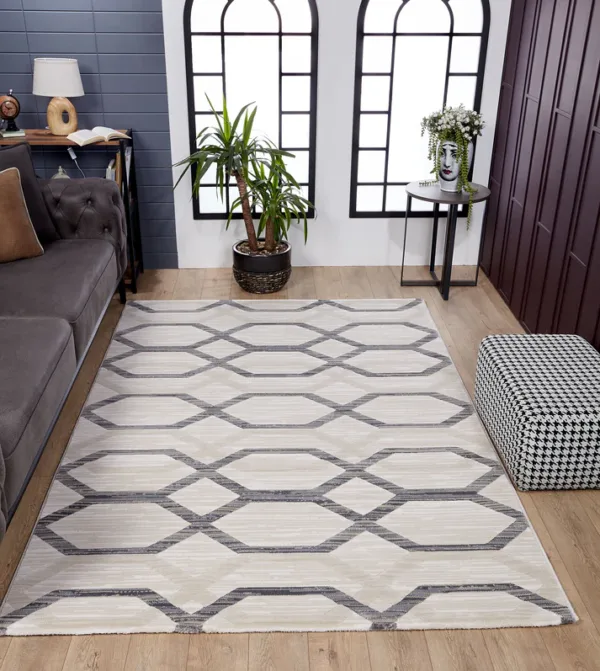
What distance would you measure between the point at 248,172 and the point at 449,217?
1.21 m

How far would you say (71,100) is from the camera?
4.54 m

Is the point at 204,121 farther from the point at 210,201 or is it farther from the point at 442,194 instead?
the point at 442,194

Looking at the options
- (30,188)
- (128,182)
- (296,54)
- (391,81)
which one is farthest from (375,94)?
(30,188)

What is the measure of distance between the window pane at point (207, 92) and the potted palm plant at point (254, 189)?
100 millimetres

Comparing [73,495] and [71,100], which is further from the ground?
[71,100]

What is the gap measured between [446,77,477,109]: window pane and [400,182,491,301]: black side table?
58cm

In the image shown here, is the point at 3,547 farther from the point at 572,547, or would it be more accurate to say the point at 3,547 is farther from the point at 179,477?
the point at 572,547

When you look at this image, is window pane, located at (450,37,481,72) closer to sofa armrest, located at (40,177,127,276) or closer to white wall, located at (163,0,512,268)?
white wall, located at (163,0,512,268)

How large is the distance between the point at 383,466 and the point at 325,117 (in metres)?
2.52

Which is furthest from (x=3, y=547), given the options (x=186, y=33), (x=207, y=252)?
(x=186, y=33)

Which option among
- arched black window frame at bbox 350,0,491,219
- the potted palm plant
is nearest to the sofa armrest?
the potted palm plant

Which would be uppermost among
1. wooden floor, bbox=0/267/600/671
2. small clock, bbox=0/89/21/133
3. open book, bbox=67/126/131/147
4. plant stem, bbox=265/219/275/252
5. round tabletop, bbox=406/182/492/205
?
small clock, bbox=0/89/21/133

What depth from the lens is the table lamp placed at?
4.14 meters

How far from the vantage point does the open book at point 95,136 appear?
4215 mm
